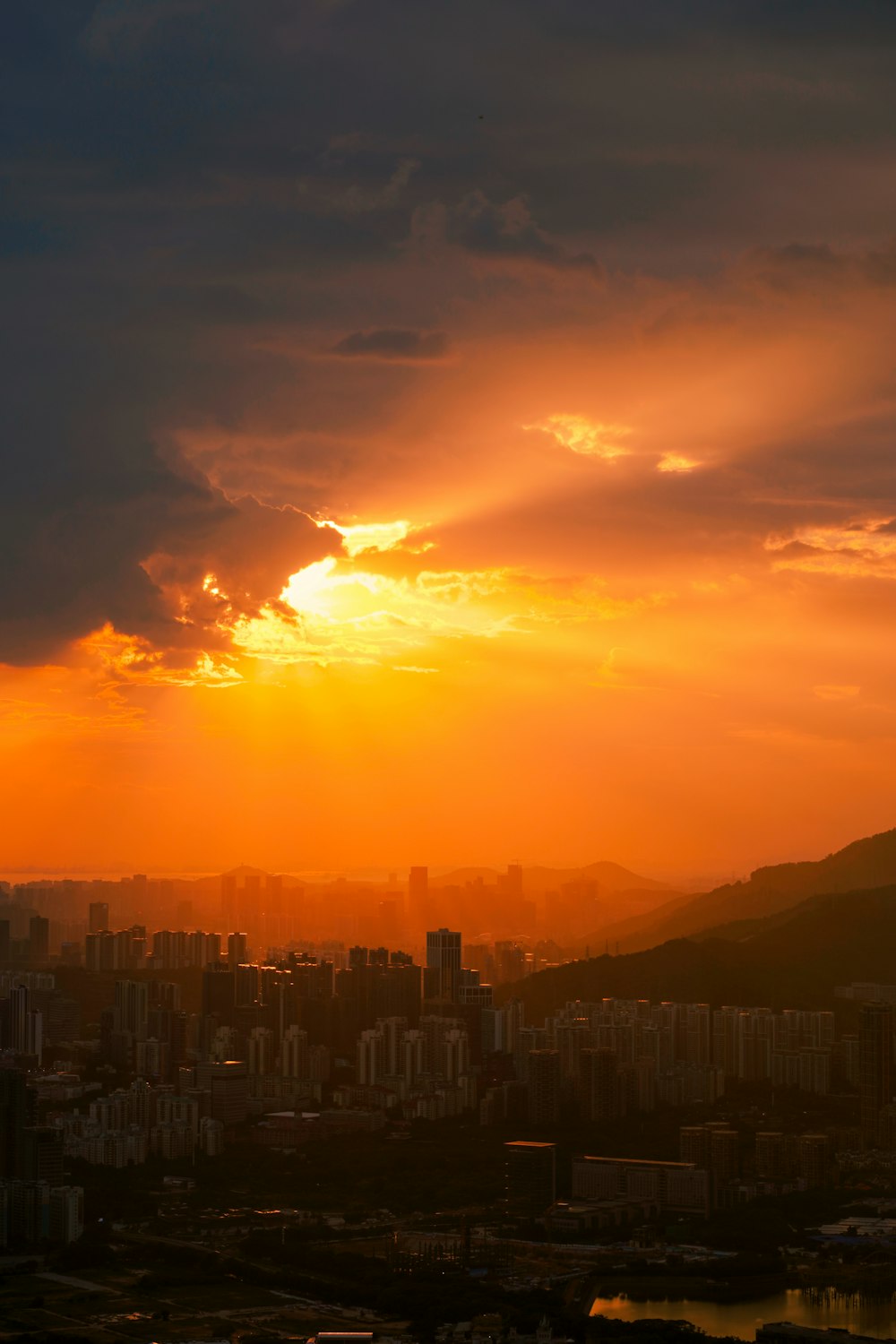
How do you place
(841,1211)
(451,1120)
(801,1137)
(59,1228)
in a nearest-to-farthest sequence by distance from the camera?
(59,1228)
(841,1211)
(801,1137)
(451,1120)

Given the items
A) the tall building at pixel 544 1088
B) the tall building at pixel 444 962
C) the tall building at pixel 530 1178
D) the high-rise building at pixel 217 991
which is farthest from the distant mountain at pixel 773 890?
the tall building at pixel 530 1178

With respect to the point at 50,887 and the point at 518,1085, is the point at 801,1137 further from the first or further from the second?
the point at 50,887

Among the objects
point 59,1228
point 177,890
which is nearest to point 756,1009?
point 59,1228

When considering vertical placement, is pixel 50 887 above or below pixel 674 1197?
above

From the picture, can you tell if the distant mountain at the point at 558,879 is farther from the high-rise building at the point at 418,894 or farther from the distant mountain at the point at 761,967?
the distant mountain at the point at 761,967

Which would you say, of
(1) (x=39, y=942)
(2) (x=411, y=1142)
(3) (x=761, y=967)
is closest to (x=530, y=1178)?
(2) (x=411, y=1142)

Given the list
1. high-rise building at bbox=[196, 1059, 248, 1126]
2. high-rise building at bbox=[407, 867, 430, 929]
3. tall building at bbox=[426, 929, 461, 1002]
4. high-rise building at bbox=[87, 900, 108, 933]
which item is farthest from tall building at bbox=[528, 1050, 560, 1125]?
high-rise building at bbox=[407, 867, 430, 929]

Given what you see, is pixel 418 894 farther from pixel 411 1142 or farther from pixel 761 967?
pixel 411 1142
